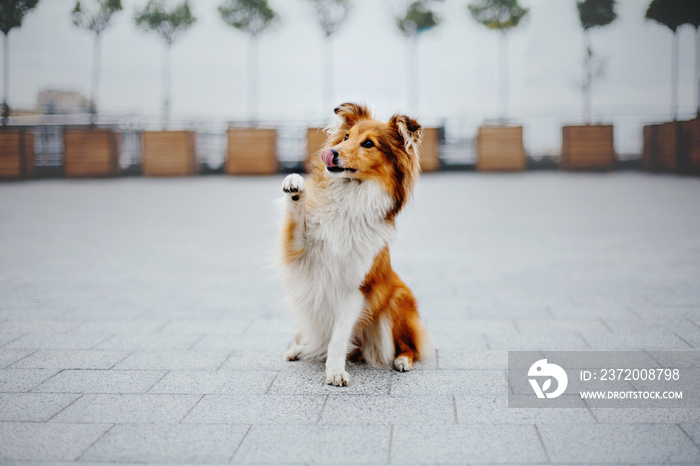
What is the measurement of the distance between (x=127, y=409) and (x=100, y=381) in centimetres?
51

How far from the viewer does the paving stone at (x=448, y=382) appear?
3.30 m

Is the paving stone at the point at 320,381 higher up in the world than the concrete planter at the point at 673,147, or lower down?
lower down

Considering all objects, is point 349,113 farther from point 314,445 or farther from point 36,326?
point 36,326

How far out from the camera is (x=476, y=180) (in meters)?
18.7

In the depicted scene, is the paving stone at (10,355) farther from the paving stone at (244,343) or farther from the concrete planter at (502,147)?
the concrete planter at (502,147)

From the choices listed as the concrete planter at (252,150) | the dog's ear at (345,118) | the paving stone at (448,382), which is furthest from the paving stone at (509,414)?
the concrete planter at (252,150)

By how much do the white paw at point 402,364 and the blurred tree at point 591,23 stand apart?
17.4 meters

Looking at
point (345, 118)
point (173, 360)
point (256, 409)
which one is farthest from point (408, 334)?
point (173, 360)

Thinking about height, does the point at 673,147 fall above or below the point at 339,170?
above

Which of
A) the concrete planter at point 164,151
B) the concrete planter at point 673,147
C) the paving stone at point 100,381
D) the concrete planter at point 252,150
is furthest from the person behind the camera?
the concrete planter at point 252,150

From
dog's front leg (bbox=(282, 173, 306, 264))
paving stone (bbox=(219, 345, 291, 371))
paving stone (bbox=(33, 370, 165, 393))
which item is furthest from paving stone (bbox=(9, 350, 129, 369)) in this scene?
dog's front leg (bbox=(282, 173, 306, 264))

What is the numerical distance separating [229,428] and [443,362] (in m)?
1.53

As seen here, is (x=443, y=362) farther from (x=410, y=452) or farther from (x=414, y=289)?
(x=414, y=289)

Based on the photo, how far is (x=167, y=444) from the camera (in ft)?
8.63
